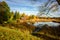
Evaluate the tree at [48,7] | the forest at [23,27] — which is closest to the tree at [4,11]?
the forest at [23,27]

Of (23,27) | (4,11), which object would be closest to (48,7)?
(23,27)

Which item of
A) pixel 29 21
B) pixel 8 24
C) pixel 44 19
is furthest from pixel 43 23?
pixel 8 24

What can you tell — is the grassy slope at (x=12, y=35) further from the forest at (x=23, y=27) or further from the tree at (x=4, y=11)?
the tree at (x=4, y=11)

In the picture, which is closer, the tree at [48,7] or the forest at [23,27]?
the forest at [23,27]

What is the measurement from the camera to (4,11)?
3068 millimetres

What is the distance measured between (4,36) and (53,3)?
3.96 ft

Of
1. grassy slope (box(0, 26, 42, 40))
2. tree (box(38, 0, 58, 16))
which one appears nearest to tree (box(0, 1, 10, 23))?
grassy slope (box(0, 26, 42, 40))

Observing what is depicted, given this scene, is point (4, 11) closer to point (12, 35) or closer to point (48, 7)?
point (12, 35)

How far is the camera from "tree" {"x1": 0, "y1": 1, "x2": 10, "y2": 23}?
3.05m

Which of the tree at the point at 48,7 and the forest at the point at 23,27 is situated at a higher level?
the tree at the point at 48,7

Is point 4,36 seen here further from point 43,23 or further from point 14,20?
point 43,23

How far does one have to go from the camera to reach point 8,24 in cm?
306

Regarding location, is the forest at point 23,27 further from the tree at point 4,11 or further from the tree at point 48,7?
the tree at point 48,7

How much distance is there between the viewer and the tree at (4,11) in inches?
120
